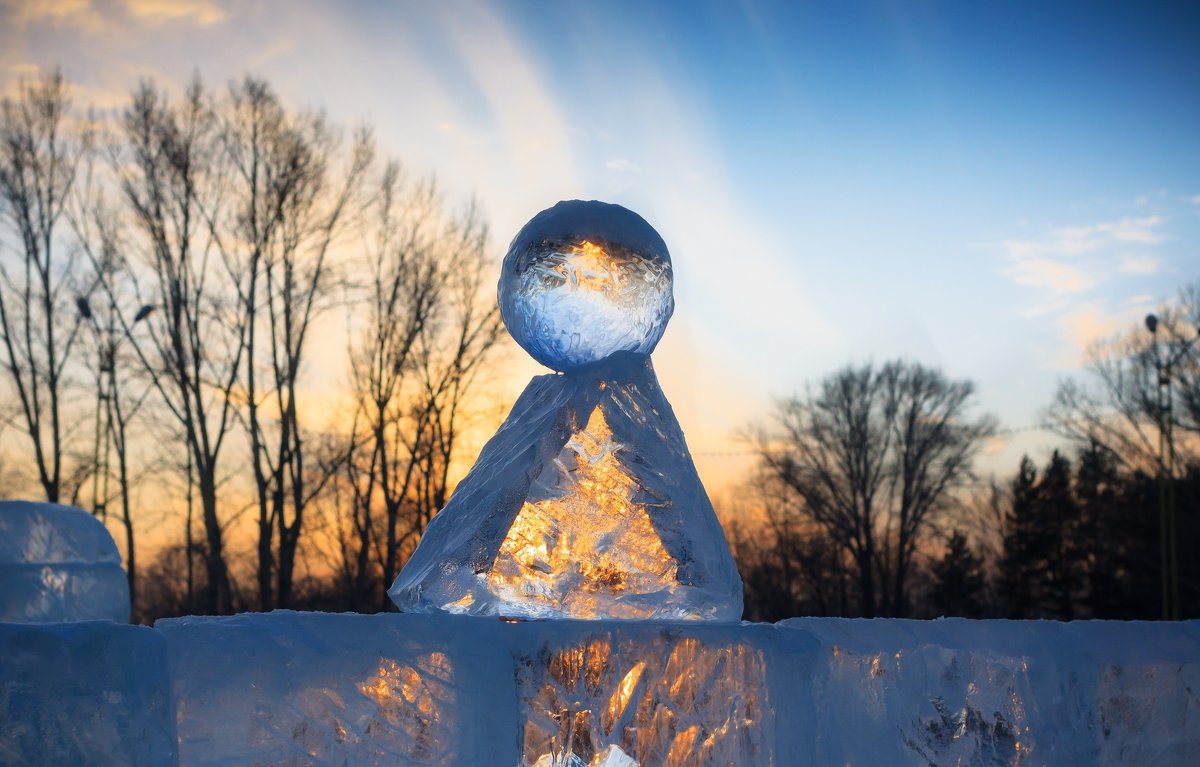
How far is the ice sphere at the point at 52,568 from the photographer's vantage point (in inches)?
220

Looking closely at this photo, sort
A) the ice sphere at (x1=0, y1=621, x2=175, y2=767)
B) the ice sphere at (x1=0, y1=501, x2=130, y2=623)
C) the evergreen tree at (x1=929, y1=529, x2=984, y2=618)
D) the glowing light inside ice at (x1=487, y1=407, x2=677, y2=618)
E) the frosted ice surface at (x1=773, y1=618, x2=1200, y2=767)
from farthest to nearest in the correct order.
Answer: the evergreen tree at (x1=929, y1=529, x2=984, y2=618), the ice sphere at (x1=0, y1=501, x2=130, y2=623), the frosted ice surface at (x1=773, y1=618, x2=1200, y2=767), the glowing light inside ice at (x1=487, y1=407, x2=677, y2=618), the ice sphere at (x1=0, y1=621, x2=175, y2=767)

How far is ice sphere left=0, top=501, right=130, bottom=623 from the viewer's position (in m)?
5.58

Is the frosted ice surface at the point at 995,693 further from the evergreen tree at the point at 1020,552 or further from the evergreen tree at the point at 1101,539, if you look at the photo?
the evergreen tree at the point at 1020,552

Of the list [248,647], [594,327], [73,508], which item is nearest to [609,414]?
[594,327]

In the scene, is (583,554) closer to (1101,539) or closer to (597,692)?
(597,692)

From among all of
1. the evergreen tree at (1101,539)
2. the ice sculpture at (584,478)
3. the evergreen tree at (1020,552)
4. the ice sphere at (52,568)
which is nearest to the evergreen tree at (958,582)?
the evergreen tree at (1020,552)

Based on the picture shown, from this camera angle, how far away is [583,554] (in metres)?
2.87

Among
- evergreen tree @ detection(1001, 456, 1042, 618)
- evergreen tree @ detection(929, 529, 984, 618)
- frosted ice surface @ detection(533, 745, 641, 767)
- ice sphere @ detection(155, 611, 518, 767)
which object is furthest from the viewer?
evergreen tree @ detection(929, 529, 984, 618)

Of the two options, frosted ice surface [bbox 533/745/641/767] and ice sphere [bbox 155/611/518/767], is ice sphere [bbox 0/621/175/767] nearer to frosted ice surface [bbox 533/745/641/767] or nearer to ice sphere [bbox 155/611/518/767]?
ice sphere [bbox 155/611/518/767]

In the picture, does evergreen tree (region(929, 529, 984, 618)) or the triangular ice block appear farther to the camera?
evergreen tree (region(929, 529, 984, 618))

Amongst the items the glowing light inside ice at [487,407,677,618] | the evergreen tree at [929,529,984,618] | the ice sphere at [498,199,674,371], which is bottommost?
the evergreen tree at [929,529,984,618]

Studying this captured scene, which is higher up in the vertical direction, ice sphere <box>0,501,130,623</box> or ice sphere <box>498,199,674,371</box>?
ice sphere <box>498,199,674,371</box>

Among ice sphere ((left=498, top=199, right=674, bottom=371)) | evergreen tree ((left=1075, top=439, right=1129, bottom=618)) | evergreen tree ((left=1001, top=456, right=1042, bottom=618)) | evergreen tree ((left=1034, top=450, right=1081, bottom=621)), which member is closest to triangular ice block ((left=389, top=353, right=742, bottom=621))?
ice sphere ((left=498, top=199, right=674, bottom=371))

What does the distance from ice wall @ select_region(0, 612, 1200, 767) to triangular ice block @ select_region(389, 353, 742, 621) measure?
22 centimetres
